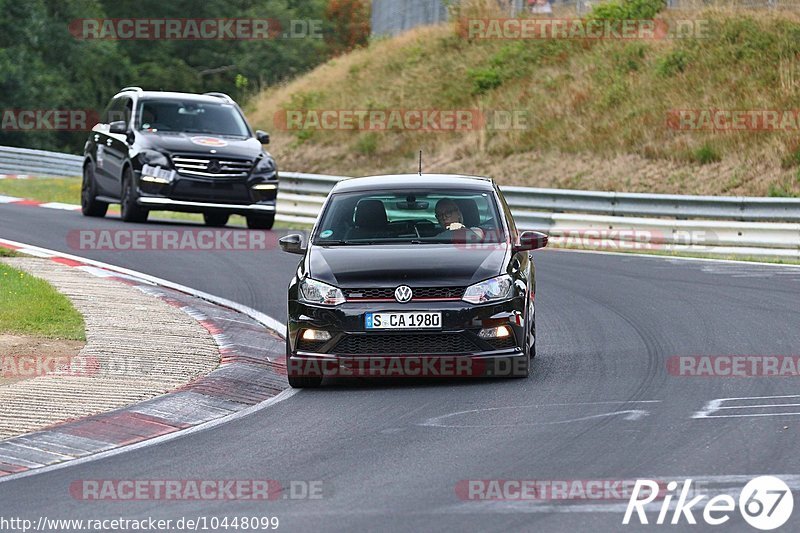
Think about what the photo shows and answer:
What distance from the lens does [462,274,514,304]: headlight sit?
35.7 ft

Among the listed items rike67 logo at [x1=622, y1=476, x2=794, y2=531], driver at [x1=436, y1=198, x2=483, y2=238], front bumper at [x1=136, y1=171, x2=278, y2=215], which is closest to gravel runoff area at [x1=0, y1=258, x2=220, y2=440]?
driver at [x1=436, y1=198, x2=483, y2=238]

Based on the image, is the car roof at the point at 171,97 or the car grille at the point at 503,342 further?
the car roof at the point at 171,97

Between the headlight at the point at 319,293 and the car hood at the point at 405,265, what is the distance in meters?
0.05

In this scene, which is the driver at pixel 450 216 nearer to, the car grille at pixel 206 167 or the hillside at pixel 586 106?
the car grille at pixel 206 167

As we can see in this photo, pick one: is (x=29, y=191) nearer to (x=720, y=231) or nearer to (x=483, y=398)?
(x=720, y=231)

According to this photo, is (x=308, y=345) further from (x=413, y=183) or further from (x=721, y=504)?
(x=721, y=504)

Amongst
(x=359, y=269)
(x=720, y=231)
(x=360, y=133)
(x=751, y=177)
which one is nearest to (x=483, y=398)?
(x=359, y=269)

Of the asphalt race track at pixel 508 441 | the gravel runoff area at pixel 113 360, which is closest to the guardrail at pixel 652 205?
the asphalt race track at pixel 508 441

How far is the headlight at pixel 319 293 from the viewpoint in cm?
1094

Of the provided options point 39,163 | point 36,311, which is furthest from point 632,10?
point 36,311

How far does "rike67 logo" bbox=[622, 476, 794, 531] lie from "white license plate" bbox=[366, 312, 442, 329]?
11.2 ft

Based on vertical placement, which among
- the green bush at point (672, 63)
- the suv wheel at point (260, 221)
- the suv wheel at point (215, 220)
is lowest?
the suv wheel at point (215, 220)

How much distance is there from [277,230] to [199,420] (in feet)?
49.4

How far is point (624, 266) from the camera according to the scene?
20.0 m
